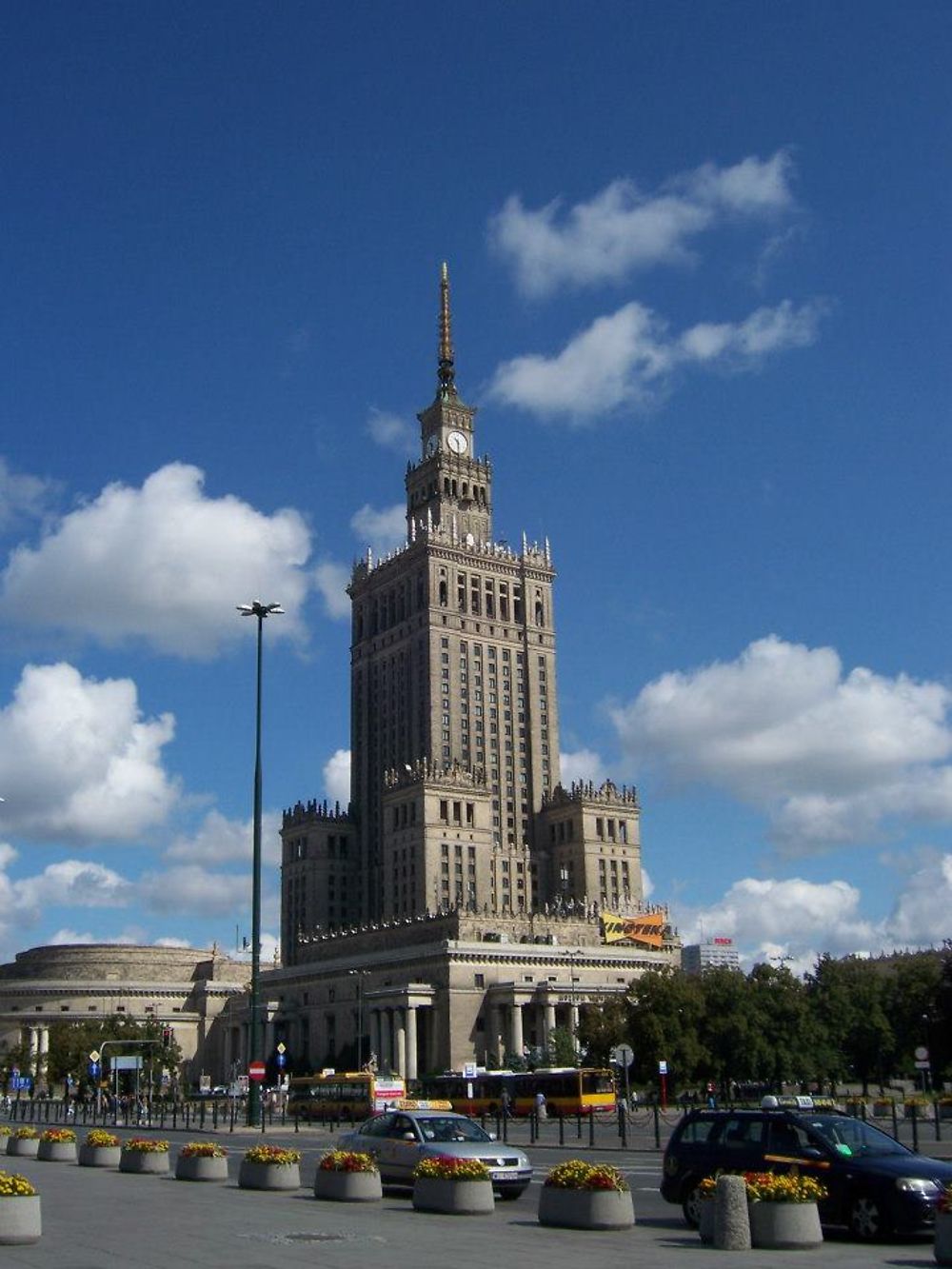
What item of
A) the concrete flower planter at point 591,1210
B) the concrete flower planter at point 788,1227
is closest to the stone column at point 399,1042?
the concrete flower planter at point 591,1210

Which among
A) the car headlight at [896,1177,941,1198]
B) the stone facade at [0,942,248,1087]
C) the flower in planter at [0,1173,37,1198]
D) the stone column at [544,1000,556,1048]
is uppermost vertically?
the stone facade at [0,942,248,1087]

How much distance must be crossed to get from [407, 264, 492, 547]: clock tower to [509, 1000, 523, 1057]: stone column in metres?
67.6

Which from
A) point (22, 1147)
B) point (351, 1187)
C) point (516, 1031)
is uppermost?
point (516, 1031)

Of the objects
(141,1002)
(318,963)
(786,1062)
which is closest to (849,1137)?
(786,1062)

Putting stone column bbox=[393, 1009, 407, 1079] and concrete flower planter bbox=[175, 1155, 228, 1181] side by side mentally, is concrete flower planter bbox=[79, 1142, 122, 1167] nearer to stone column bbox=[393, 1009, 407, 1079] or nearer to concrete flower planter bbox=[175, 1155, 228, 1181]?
concrete flower planter bbox=[175, 1155, 228, 1181]

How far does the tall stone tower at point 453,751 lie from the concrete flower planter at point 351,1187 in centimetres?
12366

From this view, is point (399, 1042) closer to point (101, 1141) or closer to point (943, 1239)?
point (101, 1141)

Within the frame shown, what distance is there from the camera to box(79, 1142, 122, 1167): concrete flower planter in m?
39.0

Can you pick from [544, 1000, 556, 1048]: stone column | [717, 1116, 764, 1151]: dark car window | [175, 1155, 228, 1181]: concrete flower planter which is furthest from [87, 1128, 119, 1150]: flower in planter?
[544, 1000, 556, 1048]: stone column

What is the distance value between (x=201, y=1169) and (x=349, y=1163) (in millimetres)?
6737

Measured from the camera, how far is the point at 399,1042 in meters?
132

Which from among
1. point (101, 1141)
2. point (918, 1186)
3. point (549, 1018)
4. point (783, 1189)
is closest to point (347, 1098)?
point (101, 1141)

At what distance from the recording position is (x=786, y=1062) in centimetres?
9825

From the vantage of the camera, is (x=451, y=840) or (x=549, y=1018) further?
(x=451, y=840)
